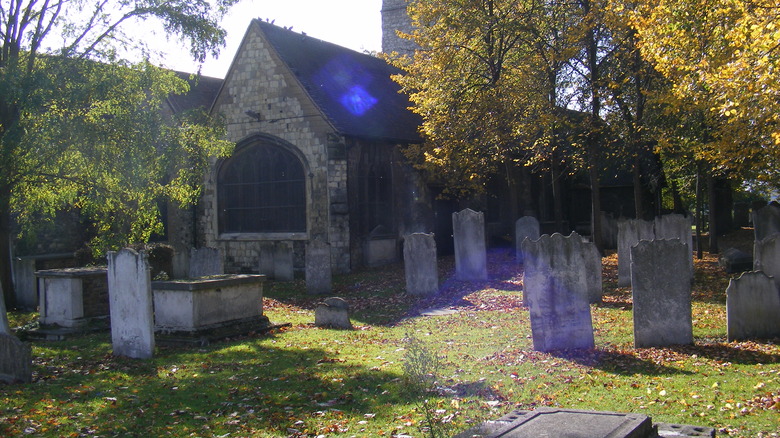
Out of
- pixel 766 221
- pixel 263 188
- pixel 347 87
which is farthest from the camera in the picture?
pixel 347 87

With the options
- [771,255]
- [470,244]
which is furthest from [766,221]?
[771,255]

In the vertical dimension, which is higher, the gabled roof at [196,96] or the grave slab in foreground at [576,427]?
the gabled roof at [196,96]

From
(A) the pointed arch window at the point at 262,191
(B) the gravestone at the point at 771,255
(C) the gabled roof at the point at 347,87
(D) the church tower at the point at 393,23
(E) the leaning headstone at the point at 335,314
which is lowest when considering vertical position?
(E) the leaning headstone at the point at 335,314

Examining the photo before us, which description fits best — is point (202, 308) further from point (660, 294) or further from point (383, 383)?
point (660, 294)

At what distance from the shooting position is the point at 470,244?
18.2m

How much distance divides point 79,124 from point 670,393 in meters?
11.1

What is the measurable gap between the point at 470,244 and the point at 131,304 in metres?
9.67

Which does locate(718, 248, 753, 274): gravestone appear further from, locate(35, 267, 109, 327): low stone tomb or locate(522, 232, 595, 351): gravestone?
locate(35, 267, 109, 327): low stone tomb

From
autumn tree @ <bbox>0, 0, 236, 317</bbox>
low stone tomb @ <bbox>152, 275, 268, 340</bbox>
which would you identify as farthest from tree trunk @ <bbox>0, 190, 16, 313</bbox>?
low stone tomb @ <bbox>152, 275, 268, 340</bbox>

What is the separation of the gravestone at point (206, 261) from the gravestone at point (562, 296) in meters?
9.84

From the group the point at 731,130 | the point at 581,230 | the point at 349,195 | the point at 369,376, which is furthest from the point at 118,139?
the point at 581,230

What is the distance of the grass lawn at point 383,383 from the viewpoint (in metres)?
6.79

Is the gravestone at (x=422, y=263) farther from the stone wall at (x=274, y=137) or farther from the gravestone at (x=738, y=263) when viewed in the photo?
Result: the gravestone at (x=738, y=263)

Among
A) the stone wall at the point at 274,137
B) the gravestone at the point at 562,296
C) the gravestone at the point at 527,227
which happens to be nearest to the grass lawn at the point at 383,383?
the gravestone at the point at 562,296
